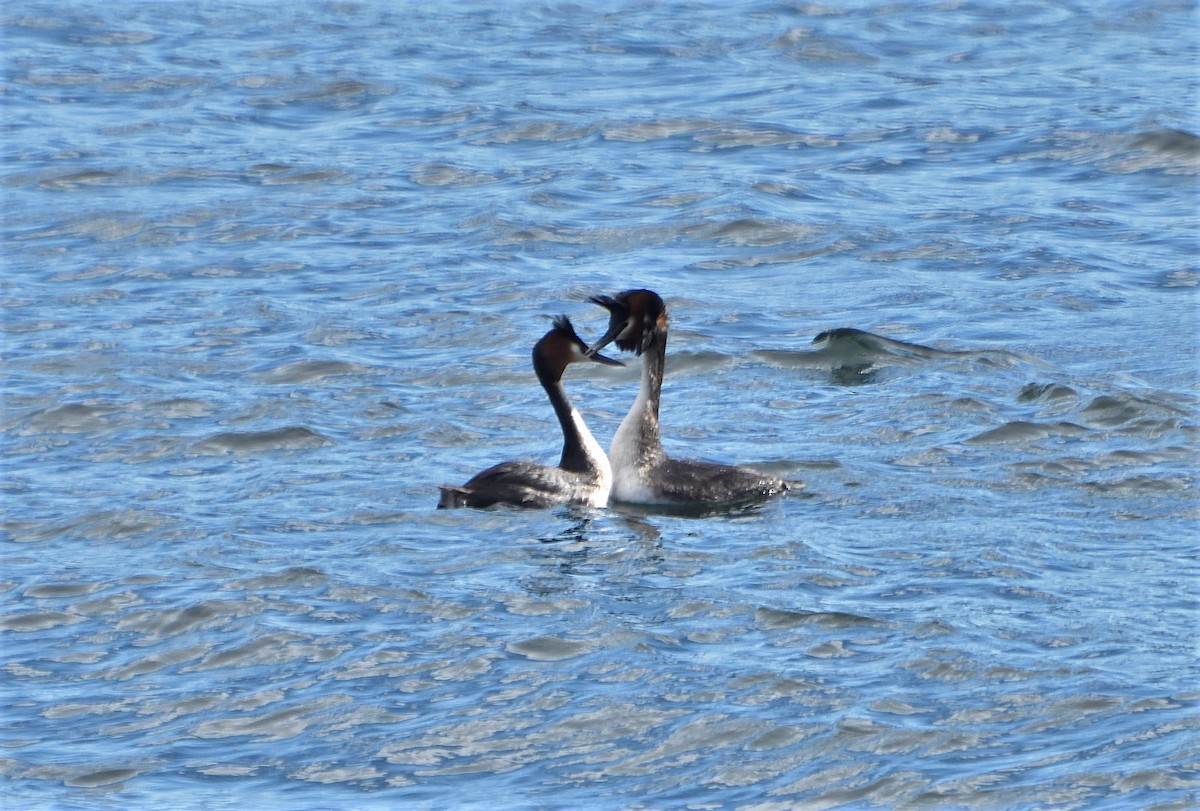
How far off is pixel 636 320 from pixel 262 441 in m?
2.77

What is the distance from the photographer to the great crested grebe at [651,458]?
11688 mm

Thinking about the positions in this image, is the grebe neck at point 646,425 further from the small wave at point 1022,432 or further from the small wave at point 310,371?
the small wave at point 310,371

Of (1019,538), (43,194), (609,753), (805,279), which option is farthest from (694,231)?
(609,753)

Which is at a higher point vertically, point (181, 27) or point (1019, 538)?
point (181, 27)

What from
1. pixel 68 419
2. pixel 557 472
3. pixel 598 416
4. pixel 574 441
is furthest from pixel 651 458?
pixel 68 419

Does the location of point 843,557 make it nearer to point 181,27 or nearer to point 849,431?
point 849,431

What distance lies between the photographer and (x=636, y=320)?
1245cm

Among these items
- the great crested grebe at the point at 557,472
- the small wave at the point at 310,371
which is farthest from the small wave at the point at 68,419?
the great crested grebe at the point at 557,472

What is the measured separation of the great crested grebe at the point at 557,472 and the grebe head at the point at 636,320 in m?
0.20

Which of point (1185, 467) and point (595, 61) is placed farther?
point (595, 61)

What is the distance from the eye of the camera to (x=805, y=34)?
89.6 feet

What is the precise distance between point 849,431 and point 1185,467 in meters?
2.27

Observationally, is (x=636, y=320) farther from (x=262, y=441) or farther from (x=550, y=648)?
(x=550, y=648)

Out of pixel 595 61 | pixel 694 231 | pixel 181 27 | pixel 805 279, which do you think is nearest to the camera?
pixel 805 279
